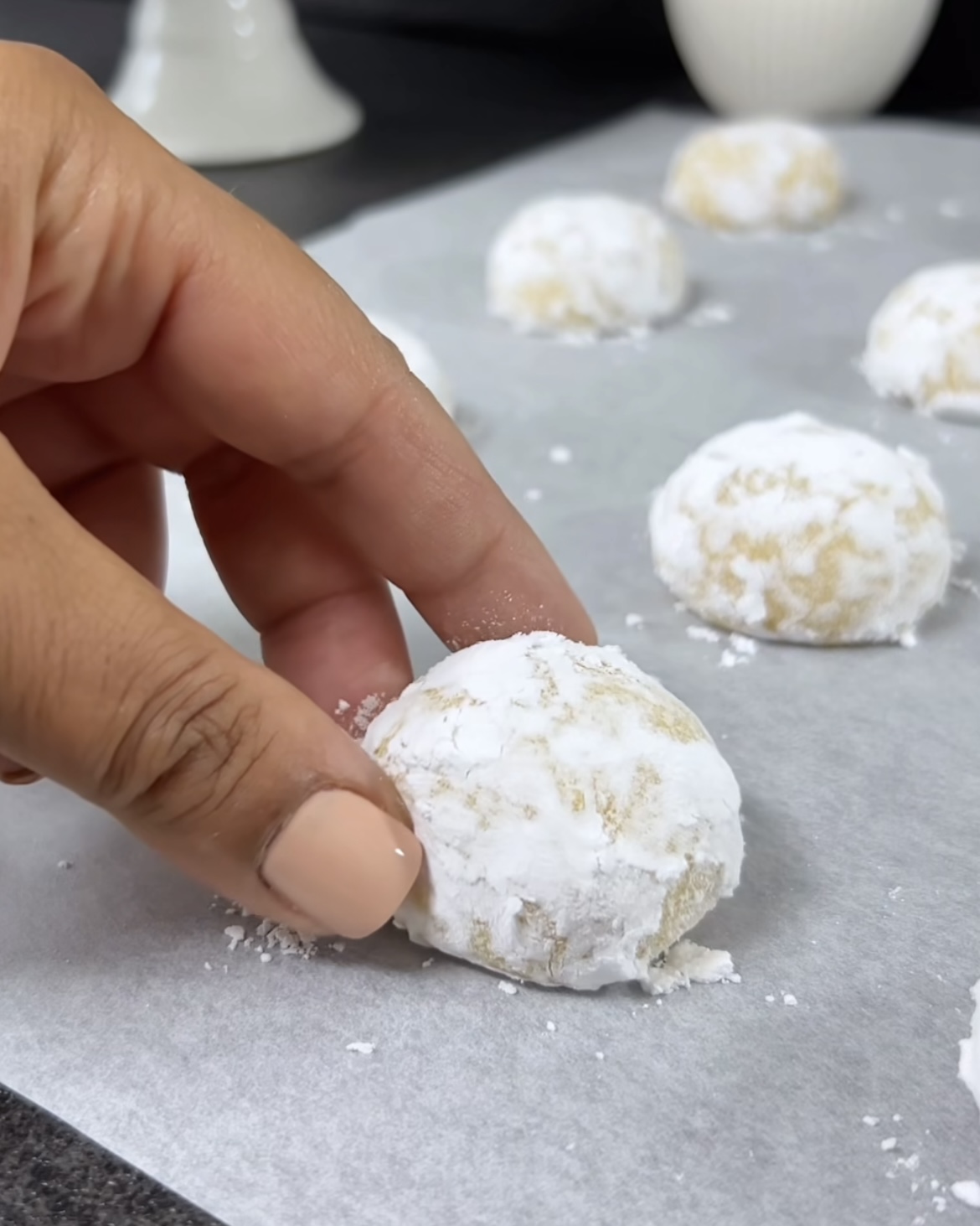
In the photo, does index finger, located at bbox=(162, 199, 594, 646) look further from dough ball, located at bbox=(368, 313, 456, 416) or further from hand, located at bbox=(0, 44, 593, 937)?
dough ball, located at bbox=(368, 313, 456, 416)

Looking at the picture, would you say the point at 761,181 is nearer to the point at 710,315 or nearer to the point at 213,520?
the point at 710,315

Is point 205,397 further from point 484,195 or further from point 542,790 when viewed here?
point 484,195

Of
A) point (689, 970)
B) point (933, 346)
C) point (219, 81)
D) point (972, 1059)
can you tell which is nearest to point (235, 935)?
point (689, 970)

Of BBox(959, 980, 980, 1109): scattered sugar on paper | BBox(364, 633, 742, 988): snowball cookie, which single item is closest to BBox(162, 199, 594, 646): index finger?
BBox(364, 633, 742, 988): snowball cookie

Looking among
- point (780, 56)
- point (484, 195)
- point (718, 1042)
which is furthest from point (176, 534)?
point (780, 56)

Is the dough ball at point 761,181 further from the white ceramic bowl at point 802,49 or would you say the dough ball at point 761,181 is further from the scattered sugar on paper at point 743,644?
the scattered sugar on paper at point 743,644

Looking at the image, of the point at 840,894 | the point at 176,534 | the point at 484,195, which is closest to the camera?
the point at 840,894
